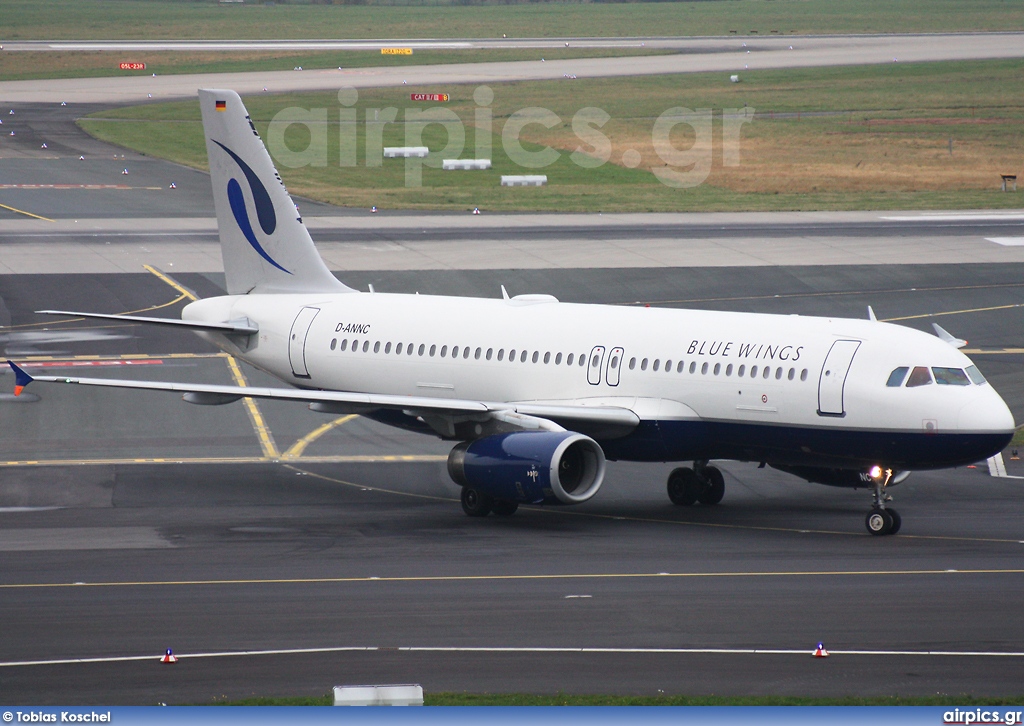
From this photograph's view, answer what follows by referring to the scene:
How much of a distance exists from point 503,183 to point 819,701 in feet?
230

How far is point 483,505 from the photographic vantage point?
31.5 meters

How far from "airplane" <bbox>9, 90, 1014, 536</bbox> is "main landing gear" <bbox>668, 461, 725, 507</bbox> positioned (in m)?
0.04

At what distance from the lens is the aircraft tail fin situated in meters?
37.5

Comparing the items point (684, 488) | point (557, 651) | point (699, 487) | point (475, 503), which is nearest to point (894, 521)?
point (699, 487)

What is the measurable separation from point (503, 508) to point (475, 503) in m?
0.63

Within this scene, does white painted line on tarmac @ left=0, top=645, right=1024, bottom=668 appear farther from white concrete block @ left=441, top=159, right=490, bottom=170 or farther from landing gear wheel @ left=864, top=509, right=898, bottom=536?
white concrete block @ left=441, top=159, right=490, bottom=170

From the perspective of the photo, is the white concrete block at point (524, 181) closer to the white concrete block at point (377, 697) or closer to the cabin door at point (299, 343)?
the cabin door at point (299, 343)

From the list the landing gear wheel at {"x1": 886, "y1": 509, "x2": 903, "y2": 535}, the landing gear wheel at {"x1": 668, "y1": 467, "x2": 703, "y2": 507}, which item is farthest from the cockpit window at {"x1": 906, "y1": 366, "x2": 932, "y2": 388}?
the landing gear wheel at {"x1": 668, "y1": 467, "x2": 703, "y2": 507}

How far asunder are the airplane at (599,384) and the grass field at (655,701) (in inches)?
424

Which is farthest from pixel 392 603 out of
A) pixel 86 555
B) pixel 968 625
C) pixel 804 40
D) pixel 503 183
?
pixel 804 40

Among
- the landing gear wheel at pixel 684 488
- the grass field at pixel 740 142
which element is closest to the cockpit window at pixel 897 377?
the landing gear wheel at pixel 684 488

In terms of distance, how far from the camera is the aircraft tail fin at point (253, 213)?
37531mm

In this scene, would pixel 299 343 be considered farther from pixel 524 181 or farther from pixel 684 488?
pixel 524 181

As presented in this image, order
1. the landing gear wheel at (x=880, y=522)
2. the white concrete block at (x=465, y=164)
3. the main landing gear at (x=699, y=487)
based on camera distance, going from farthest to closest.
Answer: the white concrete block at (x=465, y=164), the main landing gear at (x=699, y=487), the landing gear wheel at (x=880, y=522)
